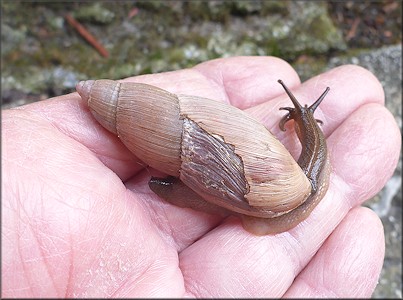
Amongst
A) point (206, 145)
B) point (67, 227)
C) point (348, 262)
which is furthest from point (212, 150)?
point (348, 262)

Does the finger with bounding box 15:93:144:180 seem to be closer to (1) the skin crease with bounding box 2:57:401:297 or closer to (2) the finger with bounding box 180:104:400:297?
(1) the skin crease with bounding box 2:57:401:297

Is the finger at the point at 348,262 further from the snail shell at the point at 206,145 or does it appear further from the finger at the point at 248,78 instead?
the finger at the point at 248,78

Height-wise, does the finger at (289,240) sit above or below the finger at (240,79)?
below

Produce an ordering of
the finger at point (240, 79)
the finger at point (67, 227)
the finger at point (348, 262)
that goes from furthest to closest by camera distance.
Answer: the finger at point (240, 79) < the finger at point (348, 262) < the finger at point (67, 227)

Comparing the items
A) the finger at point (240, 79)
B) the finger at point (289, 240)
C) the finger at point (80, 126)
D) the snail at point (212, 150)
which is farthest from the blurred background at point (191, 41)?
the snail at point (212, 150)

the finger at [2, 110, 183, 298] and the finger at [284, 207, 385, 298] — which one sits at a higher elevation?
the finger at [2, 110, 183, 298]

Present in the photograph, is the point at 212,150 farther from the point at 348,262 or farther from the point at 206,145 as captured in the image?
the point at 348,262

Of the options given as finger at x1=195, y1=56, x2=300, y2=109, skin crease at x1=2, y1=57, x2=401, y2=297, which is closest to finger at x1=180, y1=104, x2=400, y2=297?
skin crease at x1=2, y1=57, x2=401, y2=297
